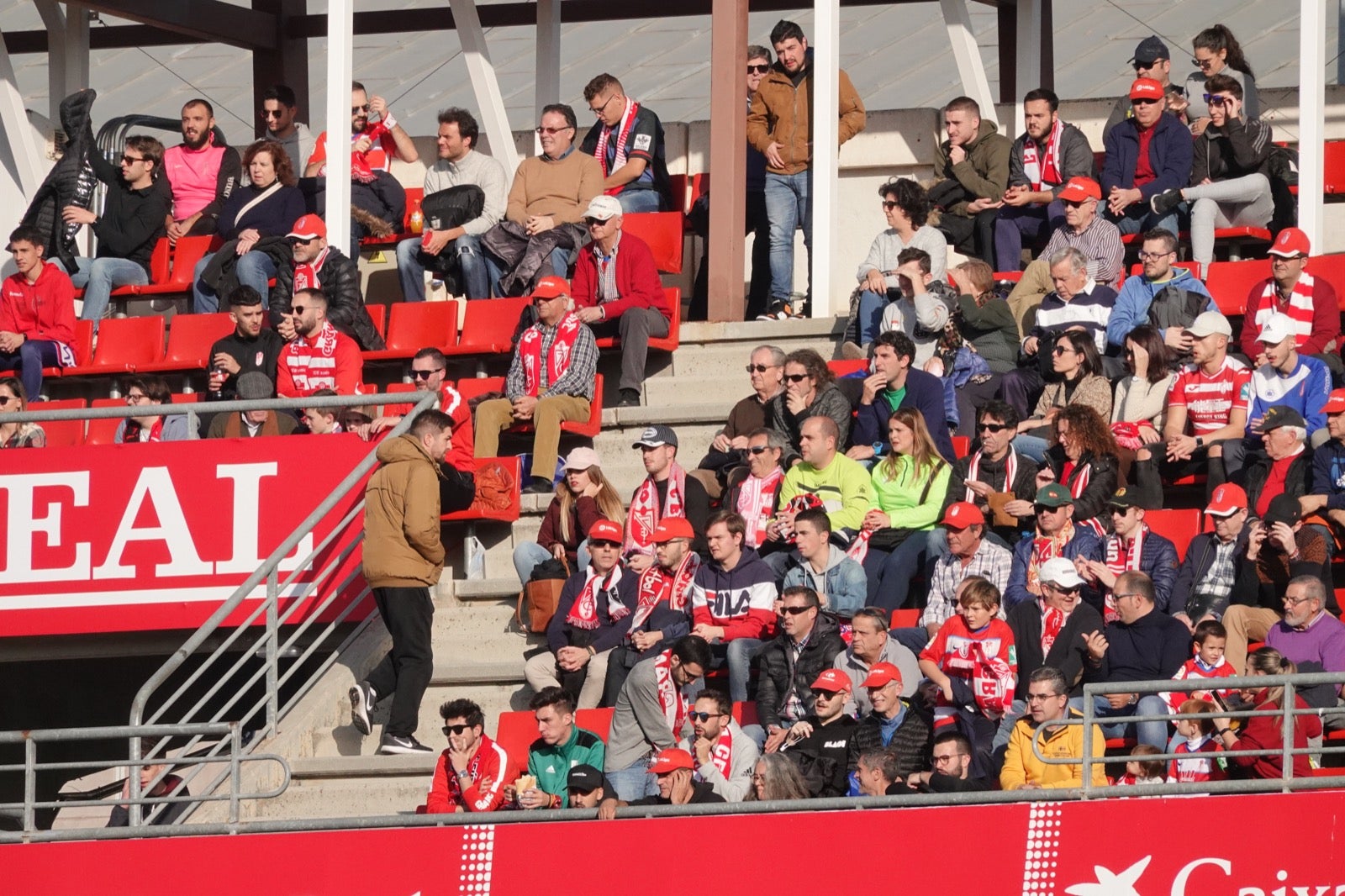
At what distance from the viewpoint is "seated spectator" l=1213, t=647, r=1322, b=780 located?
9.80 metres

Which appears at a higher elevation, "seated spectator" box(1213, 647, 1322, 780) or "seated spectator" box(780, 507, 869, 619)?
"seated spectator" box(780, 507, 869, 619)

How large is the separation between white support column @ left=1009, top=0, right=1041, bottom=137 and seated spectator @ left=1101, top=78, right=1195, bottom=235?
2769 mm

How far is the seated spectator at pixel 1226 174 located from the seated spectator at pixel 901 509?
265 cm

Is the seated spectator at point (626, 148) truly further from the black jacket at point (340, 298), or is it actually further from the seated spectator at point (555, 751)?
the seated spectator at point (555, 751)

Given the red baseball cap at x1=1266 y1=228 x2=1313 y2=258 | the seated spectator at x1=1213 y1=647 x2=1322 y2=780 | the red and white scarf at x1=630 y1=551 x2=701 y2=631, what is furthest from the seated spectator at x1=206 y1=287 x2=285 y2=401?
the seated spectator at x1=1213 y1=647 x2=1322 y2=780

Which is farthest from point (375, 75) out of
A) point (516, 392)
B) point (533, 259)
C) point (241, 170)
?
point (516, 392)

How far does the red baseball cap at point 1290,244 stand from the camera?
1273 cm

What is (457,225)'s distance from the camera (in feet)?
50.6

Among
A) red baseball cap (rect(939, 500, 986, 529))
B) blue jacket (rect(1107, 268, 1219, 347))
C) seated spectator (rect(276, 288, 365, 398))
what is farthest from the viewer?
seated spectator (rect(276, 288, 365, 398))

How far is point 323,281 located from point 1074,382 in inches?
180

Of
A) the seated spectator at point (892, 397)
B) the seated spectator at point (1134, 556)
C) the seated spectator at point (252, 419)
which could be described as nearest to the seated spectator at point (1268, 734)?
the seated spectator at point (1134, 556)

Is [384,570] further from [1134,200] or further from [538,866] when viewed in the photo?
[1134,200]

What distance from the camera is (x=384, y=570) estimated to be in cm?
1204

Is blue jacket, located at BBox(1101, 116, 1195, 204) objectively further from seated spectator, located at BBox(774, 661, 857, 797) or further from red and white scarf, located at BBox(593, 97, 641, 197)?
seated spectator, located at BBox(774, 661, 857, 797)
